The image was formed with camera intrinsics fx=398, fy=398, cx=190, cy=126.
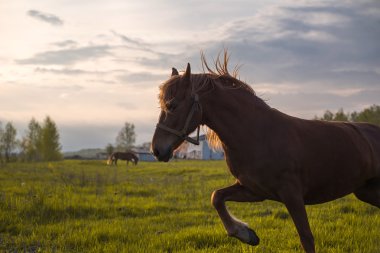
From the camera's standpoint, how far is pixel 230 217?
5.73 m

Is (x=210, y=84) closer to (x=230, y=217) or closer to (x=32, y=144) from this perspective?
(x=230, y=217)

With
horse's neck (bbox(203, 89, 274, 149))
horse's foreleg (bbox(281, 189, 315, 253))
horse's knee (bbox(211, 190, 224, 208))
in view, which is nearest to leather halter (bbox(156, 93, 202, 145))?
horse's neck (bbox(203, 89, 274, 149))

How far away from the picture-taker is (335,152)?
228 inches

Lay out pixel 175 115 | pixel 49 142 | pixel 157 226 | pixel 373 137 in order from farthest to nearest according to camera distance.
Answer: pixel 49 142 < pixel 157 226 < pixel 373 137 < pixel 175 115

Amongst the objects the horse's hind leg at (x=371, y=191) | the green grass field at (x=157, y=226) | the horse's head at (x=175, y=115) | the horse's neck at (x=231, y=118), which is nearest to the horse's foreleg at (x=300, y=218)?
the horse's neck at (x=231, y=118)

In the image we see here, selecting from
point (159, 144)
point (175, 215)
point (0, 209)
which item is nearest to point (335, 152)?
point (159, 144)

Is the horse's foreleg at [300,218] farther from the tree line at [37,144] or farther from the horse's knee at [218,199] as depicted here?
the tree line at [37,144]

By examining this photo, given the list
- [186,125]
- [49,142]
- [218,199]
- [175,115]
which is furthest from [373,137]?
[49,142]

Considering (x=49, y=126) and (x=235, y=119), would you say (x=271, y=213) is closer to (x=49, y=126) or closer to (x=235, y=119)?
(x=235, y=119)

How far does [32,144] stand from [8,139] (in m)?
5.34

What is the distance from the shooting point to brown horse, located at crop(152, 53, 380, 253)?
512 centimetres

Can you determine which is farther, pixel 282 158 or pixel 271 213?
pixel 271 213

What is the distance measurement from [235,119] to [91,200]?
295 inches

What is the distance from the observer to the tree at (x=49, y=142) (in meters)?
84.4
